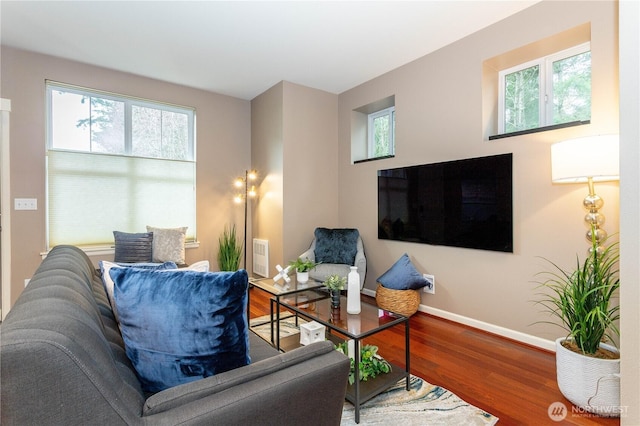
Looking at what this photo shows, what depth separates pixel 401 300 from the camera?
302 centimetres

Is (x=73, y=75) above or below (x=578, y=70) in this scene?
above

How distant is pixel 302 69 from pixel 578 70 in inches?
102

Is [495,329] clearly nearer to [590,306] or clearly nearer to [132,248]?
[590,306]

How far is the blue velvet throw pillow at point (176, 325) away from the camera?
945 mm

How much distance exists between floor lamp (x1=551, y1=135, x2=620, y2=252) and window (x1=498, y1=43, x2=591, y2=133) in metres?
0.62

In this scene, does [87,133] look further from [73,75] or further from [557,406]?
[557,406]

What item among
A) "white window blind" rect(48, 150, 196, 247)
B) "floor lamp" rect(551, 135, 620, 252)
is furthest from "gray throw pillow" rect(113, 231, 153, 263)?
"floor lamp" rect(551, 135, 620, 252)

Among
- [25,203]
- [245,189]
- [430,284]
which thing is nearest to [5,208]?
[25,203]

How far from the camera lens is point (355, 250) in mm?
3727

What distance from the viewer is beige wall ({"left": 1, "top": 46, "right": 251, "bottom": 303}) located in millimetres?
3101

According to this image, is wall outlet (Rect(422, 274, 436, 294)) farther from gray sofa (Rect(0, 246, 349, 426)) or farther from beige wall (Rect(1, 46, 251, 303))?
beige wall (Rect(1, 46, 251, 303))

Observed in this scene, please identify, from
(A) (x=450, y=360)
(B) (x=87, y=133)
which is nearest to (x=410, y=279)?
(A) (x=450, y=360)

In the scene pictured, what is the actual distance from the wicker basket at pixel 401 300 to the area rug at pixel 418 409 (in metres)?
1.11

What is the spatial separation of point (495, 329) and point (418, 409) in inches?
55.5
